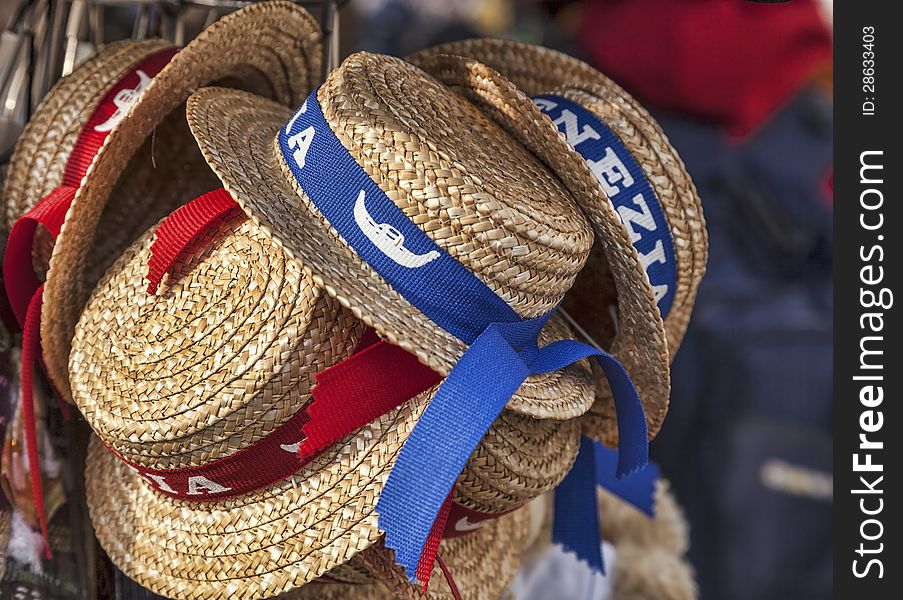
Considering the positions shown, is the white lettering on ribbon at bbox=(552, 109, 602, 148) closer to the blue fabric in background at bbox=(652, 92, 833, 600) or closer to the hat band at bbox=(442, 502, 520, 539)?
the hat band at bbox=(442, 502, 520, 539)

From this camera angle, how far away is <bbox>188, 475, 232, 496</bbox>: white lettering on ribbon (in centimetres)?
79

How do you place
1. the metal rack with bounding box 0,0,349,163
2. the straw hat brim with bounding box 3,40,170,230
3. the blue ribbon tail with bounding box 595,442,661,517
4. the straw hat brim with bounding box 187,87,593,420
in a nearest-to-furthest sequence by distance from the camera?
the straw hat brim with bounding box 187,87,593,420 < the straw hat brim with bounding box 3,40,170,230 < the metal rack with bounding box 0,0,349,163 < the blue ribbon tail with bounding box 595,442,661,517

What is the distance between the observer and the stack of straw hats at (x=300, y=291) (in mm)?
725

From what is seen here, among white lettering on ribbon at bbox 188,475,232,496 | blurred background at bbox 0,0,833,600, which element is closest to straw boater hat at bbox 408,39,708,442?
white lettering on ribbon at bbox 188,475,232,496

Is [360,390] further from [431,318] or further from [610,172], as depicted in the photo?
[610,172]

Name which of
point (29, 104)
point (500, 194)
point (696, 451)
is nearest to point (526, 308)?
point (500, 194)

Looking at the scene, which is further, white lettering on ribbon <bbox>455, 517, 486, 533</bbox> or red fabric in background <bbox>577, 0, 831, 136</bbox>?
red fabric in background <bbox>577, 0, 831, 136</bbox>

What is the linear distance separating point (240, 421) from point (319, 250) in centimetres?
15

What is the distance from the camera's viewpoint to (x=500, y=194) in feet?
2.38

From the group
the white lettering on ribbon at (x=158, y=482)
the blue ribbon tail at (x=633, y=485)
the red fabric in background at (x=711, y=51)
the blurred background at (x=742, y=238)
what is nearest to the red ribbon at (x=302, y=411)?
the white lettering on ribbon at (x=158, y=482)

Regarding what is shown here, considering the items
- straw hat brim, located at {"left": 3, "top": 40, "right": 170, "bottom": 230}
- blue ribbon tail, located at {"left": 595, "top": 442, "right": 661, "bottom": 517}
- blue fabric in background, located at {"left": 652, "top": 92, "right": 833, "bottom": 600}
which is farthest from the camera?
blue fabric in background, located at {"left": 652, "top": 92, "right": 833, "bottom": 600}

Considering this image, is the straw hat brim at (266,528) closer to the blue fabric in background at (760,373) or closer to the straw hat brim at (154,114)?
the straw hat brim at (154,114)

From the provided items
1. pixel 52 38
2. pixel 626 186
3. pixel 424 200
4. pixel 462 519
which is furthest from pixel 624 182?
pixel 52 38

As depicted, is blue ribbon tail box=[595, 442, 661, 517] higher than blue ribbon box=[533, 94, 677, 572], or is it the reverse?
blue ribbon box=[533, 94, 677, 572]
